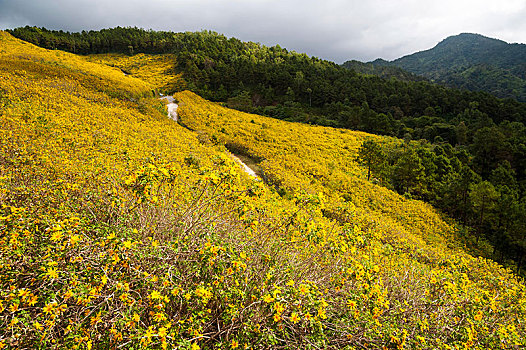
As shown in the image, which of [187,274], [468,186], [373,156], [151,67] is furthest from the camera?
[151,67]

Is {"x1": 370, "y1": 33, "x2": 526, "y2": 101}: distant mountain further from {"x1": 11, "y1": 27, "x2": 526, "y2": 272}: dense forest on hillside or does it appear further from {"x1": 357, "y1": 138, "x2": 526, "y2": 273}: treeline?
{"x1": 357, "y1": 138, "x2": 526, "y2": 273}: treeline

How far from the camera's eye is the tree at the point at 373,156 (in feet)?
55.9

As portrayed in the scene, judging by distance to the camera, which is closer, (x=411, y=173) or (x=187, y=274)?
(x=187, y=274)

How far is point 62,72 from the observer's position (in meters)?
14.1

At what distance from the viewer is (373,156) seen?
56.5 feet

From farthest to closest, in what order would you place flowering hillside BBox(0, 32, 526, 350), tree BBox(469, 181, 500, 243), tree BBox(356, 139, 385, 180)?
1. tree BBox(356, 139, 385, 180)
2. tree BBox(469, 181, 500, 243)
3. flowering hillside BBox(0, 32, 526, 350)

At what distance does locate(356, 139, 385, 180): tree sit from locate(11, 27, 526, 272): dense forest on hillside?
42 centimetres

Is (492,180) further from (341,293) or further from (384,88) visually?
(384,88)

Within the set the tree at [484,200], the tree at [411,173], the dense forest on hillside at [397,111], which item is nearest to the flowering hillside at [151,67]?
the dense forest on hillside at [397,111]

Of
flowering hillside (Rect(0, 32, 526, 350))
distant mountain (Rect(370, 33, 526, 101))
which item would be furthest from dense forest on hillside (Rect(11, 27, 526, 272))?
distant mountain (Rect(370, 33, 526, 101))

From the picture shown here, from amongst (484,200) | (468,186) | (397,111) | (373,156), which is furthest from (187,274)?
(397,111)

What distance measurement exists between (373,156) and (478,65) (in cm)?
13436

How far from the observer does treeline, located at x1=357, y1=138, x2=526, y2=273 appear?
42.4ft

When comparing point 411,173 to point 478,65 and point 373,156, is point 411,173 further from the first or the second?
point 478,65
